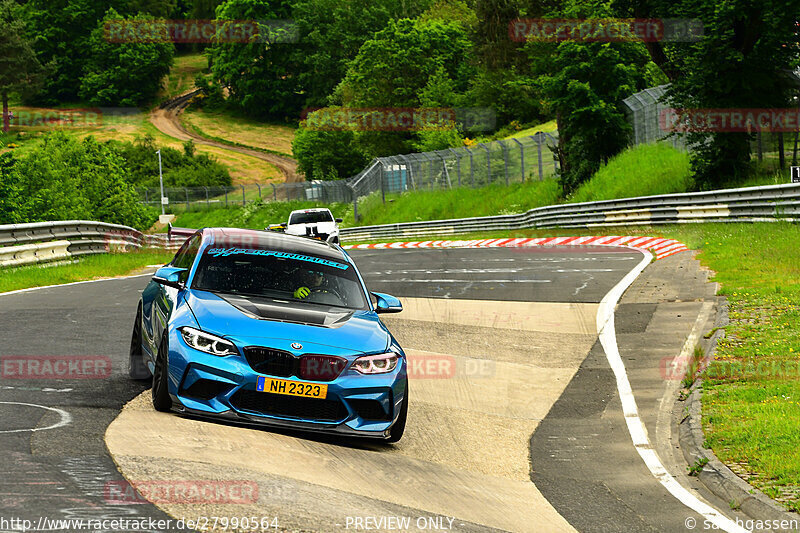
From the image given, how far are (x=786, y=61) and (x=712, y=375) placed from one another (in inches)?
834

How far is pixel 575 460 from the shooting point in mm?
8531

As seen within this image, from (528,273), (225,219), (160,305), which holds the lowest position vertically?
(225,219)

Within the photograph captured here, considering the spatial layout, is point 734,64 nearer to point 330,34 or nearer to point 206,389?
point 206,389

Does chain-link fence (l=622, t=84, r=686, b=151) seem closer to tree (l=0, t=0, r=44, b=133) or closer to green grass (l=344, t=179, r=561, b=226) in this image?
green grass (l=344, t=179, r=561, b=226)

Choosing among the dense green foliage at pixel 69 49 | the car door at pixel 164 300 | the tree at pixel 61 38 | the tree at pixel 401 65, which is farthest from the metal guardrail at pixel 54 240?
the tree at pixel 61 38

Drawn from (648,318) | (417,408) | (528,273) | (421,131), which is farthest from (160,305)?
(421,131)

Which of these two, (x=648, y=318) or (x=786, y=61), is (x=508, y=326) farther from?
(x=786, y=61)

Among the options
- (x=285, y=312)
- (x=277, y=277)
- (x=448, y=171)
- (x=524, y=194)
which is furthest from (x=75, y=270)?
(x=448, y=171)

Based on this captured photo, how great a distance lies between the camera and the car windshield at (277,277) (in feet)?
28.7

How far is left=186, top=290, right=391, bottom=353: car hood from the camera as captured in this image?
762 centimetres

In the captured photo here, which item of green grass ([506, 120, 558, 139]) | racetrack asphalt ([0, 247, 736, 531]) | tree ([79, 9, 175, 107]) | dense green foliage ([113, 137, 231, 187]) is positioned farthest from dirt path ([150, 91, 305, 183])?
racetrack asphalt ([0, 247, 736, 531])

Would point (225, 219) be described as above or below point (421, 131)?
below

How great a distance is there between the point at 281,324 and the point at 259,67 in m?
133

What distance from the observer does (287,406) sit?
7547 millimetres
